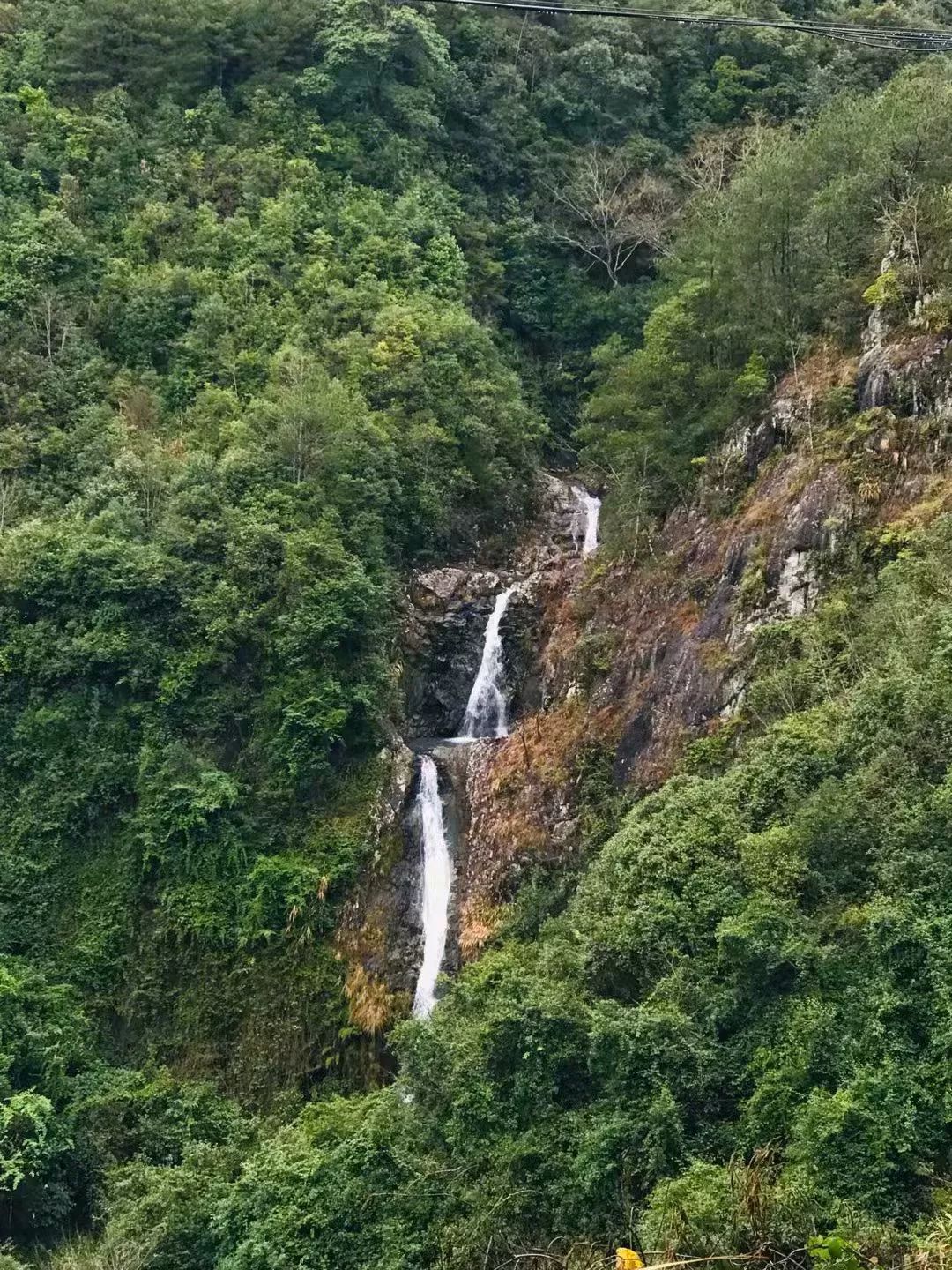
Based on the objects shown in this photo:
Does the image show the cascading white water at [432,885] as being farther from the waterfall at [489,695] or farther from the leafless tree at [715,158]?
the leafless tree at [715,158]

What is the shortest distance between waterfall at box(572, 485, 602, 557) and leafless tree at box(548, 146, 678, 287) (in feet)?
25.2

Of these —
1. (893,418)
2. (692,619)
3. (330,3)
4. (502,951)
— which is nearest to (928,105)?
(893,418)

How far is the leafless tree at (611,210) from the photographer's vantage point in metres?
31.9

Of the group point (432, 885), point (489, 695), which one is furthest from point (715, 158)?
point (432, 885)

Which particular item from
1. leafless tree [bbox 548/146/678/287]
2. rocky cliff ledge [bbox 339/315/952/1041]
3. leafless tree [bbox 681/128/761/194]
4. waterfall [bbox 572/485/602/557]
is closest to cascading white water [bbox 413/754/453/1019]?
rocky cliff ledge [bbox 339/315/952/1041]

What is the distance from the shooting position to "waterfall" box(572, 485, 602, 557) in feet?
86.6

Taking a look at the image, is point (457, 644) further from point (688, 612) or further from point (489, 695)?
point (688, 612)

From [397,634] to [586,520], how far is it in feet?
22.7

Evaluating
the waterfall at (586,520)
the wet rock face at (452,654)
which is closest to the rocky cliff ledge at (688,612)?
the wet rock face at (452,654)

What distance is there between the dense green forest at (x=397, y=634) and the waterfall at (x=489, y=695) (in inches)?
77.5

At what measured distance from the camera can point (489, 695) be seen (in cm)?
2245

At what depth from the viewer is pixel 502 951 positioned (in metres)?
16.0

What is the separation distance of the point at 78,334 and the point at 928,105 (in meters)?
18.6

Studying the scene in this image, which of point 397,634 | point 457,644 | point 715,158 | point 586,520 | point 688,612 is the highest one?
point 715,158
